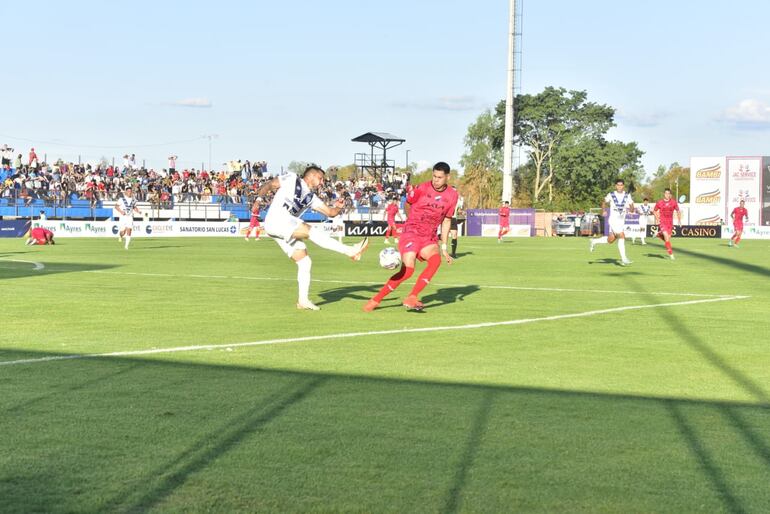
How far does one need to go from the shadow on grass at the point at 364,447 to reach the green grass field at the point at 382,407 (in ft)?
0.06

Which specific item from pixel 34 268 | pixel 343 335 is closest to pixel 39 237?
pixel 34 268

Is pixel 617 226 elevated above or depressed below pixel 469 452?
above

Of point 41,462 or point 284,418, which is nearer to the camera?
point 41,462

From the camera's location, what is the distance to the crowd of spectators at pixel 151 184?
57.5 meters

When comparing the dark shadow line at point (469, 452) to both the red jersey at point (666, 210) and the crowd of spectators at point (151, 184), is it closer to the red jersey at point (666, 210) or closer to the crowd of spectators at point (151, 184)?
the red jersey at point (666, 210)

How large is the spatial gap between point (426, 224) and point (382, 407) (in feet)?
26.2

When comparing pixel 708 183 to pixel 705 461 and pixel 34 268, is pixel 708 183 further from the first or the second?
pixel 705 461

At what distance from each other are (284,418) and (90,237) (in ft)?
159

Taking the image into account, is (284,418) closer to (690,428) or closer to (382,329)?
(690,428)

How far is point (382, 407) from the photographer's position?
6.73m

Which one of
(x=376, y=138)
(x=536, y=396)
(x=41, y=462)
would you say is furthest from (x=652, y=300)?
(x=376, y=138)

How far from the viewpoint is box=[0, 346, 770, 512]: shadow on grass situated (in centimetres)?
463

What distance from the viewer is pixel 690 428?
6.21m

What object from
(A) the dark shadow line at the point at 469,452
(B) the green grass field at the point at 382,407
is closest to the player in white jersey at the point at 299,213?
(B) the green grass field at the point at 382,407
